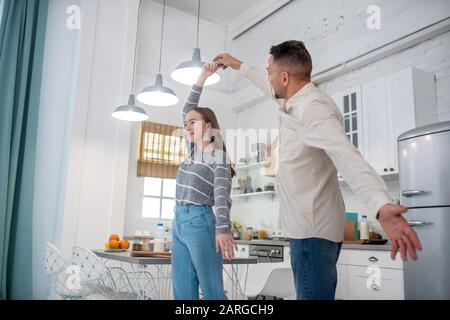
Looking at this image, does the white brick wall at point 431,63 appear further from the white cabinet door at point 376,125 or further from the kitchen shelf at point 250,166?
the kitchen shelf at point 250,166

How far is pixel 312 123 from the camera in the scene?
128cm

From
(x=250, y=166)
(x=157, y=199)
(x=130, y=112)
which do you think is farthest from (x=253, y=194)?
(x=130, y=112)

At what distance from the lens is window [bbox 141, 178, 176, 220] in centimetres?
575

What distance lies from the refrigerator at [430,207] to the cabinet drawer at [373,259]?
20 centimetres

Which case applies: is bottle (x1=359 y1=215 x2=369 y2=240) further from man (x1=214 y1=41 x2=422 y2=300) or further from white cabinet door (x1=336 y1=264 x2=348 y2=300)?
man (x1=214 y1=41 x2=422 y2=300)

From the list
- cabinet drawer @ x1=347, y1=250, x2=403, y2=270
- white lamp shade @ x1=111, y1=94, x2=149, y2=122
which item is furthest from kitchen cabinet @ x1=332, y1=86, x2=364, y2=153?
white lamp shade @ x1=111, y1=94, x2=149, y2=122

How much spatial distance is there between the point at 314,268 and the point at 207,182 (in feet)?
2.91

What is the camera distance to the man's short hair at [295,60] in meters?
1.51

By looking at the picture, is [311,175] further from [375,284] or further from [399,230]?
[375,284]

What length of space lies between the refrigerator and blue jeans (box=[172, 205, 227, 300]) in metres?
1.84

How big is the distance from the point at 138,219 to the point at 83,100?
5.45 feet

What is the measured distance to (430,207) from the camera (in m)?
3.12

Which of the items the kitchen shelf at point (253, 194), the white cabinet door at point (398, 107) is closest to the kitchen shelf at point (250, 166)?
the kitchen shelf at point (253, 194)
